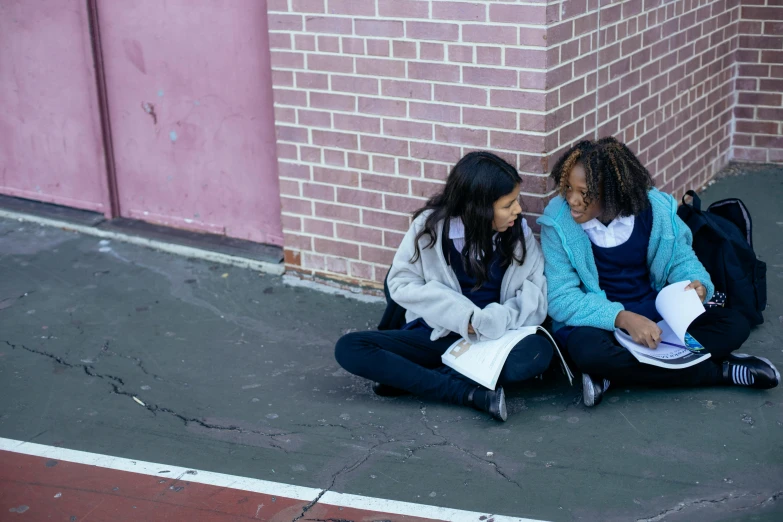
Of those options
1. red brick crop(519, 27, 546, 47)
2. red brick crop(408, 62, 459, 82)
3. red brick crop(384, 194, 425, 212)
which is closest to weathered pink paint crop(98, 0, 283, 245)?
red brick crop(384, 194, 425, 212)

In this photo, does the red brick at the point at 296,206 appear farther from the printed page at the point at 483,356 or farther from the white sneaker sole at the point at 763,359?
the white sneaker sole at the point at 763,359

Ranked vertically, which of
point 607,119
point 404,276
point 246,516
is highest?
point 607,119

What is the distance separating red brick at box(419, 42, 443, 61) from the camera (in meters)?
5.00

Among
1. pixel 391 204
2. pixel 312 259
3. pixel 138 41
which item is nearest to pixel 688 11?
pixel 391 204

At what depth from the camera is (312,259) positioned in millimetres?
5965

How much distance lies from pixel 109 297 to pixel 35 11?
219 cm

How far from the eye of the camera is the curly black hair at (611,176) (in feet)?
14.7

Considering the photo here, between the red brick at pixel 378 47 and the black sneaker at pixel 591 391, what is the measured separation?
1.98m

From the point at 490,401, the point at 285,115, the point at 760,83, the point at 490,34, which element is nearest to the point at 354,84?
the point at 285,115

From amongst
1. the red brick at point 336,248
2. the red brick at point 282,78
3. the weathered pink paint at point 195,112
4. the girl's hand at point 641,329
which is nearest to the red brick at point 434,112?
the red brick at point 282,78

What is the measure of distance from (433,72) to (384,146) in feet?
1.77

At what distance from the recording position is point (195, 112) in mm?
6281

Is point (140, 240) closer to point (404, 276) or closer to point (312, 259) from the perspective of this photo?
point (312, 259)

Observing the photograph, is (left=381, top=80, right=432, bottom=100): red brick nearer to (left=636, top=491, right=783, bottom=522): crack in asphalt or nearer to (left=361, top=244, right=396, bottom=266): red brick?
(left=361, top=244, right=396, bottom=266): red brick
